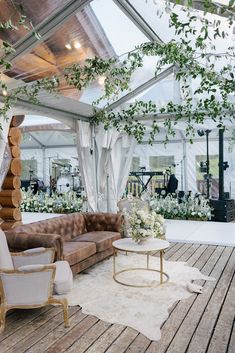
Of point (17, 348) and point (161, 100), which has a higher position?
point (161, 100)

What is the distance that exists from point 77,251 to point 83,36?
9.35ft

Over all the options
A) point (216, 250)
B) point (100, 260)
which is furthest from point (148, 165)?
point (100, 260)

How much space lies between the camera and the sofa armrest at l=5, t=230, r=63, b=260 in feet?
12.9

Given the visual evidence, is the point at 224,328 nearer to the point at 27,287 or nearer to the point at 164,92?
the point at 27,287

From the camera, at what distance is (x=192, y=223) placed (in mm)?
8484

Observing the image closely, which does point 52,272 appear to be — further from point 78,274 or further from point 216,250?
point 216,250

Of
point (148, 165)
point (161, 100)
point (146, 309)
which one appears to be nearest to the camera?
point (146, 309)

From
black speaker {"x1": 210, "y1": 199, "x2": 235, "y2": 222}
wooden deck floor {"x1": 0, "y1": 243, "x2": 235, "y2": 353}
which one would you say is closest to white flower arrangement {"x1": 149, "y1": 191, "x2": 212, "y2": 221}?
black speaker {"x1": 210, "y1": 199, "x2": 235, "y2": 222}

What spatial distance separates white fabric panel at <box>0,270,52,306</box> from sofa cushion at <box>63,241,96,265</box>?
3.25ft

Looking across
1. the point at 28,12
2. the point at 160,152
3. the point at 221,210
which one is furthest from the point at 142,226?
the point at 160,152

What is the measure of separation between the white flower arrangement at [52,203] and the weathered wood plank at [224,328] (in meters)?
6.44

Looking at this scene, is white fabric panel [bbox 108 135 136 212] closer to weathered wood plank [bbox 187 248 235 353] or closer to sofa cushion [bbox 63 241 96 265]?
sofa cushion [bbox 63 241 96 265]

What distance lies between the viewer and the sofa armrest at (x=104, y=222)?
577 centimetres

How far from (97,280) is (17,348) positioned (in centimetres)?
173
